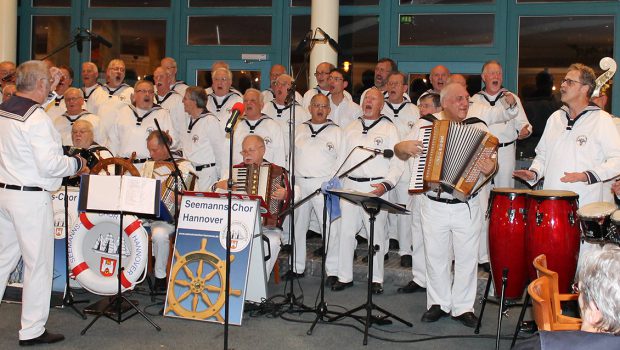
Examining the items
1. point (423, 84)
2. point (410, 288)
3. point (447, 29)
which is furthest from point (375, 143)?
point (447, 29)

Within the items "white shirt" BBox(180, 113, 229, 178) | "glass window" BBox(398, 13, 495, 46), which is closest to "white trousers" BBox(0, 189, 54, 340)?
"white shirt" BBox(180, 113, 229, 178)

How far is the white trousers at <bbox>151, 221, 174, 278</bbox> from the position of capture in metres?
6.80

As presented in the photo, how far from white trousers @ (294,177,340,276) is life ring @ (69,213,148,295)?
177 centimetres

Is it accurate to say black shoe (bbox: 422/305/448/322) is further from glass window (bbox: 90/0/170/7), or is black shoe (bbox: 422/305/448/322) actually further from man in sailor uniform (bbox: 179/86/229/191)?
glass window (bbox: 90/0/170/7)

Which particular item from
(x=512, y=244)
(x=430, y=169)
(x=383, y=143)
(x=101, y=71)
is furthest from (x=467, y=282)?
(x=101, y=71)

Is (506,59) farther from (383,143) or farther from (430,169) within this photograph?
(430,169)

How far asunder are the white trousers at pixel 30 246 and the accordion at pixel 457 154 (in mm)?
2729

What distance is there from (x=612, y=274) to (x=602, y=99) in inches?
240

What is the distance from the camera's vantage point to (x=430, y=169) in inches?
210

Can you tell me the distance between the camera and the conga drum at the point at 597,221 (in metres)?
4.78

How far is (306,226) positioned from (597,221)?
3.37 metres

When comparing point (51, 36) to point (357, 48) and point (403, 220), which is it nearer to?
point (357, 48)

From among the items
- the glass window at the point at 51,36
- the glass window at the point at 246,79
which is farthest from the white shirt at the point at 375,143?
the glass window at the point at 51,36

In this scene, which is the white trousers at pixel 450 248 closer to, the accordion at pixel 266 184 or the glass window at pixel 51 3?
the accordion at pixel 266 184
